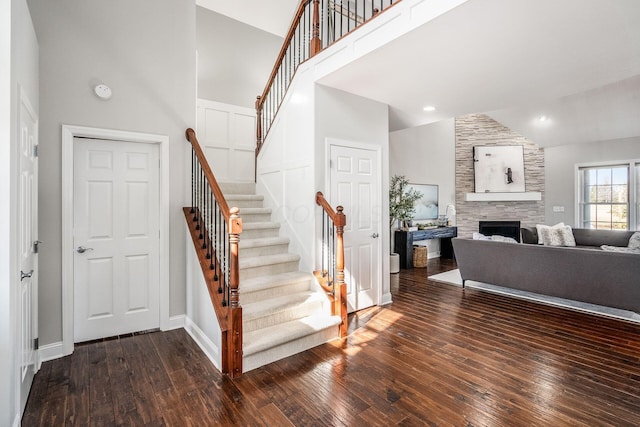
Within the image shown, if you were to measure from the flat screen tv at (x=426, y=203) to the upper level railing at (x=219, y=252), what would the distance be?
524cm

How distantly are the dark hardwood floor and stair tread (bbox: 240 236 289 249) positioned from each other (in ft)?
3.60

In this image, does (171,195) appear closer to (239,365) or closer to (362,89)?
(239,365)

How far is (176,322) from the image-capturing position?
138 inches

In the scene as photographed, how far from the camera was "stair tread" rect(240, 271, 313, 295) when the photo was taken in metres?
3.18

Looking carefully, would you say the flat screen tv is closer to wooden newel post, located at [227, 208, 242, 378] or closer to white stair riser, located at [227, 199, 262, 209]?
white stair riser, located at [227, 199, 262, 209]

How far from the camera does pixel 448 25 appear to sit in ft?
8.04

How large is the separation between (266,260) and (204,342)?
999mm

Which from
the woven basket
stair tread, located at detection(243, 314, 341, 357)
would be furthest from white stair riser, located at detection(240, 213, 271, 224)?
the woven basket

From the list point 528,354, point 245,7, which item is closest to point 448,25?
point 528,354

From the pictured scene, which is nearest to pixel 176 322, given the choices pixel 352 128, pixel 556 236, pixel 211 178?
pixel 211 178

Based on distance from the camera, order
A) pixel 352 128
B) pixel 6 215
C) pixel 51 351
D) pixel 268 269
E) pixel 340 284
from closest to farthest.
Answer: pixel 6 215 < pixel 51 351 < pixel 340 284 < pixel 268 269 < pixel 352 128

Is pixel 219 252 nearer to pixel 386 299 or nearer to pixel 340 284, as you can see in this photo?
pixel 340 284

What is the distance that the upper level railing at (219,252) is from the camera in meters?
2.54

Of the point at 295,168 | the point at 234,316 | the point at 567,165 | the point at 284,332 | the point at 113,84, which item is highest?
the point at 113,84
